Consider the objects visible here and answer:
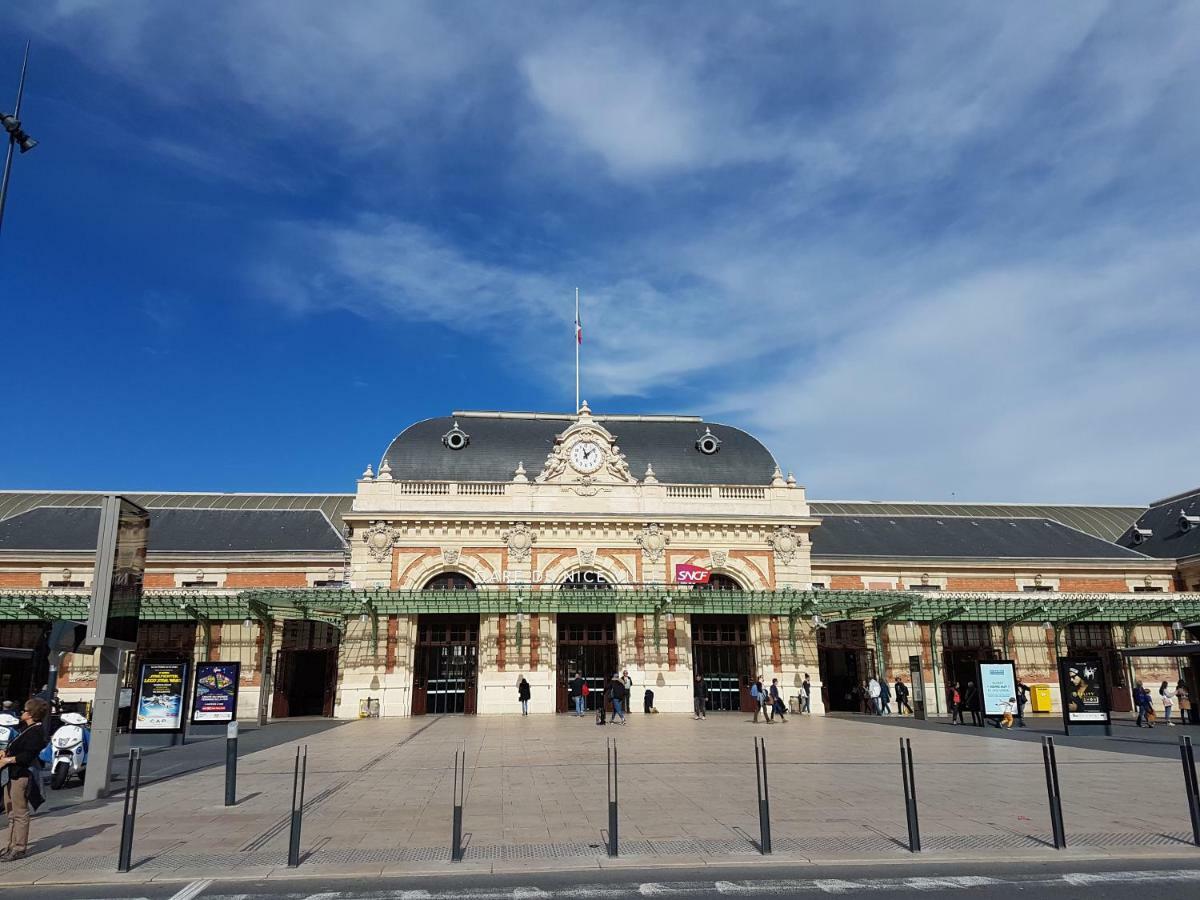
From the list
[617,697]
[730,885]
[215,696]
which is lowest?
[730,885]

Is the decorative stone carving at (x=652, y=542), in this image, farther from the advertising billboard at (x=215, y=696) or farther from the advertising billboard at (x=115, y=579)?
the advertising billboard at (x=115, y=579)

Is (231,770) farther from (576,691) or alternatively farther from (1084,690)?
(1084,690)

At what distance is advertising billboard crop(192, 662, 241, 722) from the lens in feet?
75.9

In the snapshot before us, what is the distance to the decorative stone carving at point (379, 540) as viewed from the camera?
109 ft

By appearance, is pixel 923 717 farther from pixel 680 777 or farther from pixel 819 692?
pixel 680 777

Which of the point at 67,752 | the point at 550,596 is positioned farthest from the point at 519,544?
the point at 67,752

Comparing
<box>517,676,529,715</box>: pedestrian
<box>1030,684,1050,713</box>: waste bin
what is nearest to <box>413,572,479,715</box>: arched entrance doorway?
<box>517,676,529,715</box>: pedestrian

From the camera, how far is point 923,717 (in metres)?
28.2

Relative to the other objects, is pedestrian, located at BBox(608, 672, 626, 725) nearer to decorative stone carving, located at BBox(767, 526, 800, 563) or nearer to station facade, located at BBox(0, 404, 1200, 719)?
station facade, located at BBox(0, 404, 1200, 719)

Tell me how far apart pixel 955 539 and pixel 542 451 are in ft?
73.9

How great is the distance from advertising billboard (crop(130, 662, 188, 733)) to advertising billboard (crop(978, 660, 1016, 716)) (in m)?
22.5

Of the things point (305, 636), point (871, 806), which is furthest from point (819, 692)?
point (871, 806)

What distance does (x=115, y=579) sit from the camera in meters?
14.2

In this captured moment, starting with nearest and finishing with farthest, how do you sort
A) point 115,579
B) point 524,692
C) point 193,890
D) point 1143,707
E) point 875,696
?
point 193,890, point 115,579, point 1143,707, point 524,692, point 875,696
